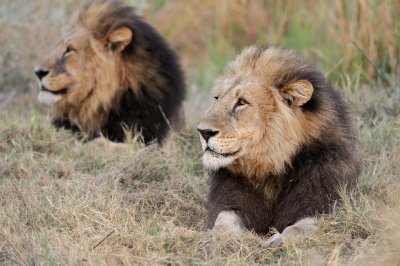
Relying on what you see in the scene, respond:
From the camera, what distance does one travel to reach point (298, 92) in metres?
5.57

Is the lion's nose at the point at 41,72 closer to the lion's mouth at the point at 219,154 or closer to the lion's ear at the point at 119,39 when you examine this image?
the lion's ear at the point at 119,39

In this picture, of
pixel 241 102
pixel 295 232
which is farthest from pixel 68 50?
pixel 295 232

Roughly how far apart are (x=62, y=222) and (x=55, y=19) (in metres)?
5.67

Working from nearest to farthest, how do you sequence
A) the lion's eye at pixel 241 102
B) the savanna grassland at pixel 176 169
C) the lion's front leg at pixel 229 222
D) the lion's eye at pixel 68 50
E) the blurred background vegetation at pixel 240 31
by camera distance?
1. the savanna grassland at pixel 176 169
2. the lion's front leg at pixel 229 222
3. the lion's eye at pixel 241 102
4. the lion's eye at pixel 68 50
5. the blurred background vegetation at pixel 240 31

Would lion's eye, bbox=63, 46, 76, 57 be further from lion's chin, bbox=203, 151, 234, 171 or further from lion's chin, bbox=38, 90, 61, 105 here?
lion's chin, bbox=203, 151, 234, 171

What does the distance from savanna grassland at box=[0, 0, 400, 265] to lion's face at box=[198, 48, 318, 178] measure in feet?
1.50

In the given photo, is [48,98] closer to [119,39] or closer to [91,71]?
[91,71]

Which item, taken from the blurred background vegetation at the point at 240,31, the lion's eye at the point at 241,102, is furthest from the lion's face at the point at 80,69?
the lion's eye at the point at 241,102

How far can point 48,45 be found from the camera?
1053cm

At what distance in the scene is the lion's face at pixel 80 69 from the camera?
26.6 feet

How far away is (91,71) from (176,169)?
1727 millimetres

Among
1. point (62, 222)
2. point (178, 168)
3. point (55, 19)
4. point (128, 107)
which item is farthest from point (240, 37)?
point (62, 222)

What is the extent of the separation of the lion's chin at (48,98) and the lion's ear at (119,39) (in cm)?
65

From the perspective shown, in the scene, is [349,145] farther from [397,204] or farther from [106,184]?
[106,184]
